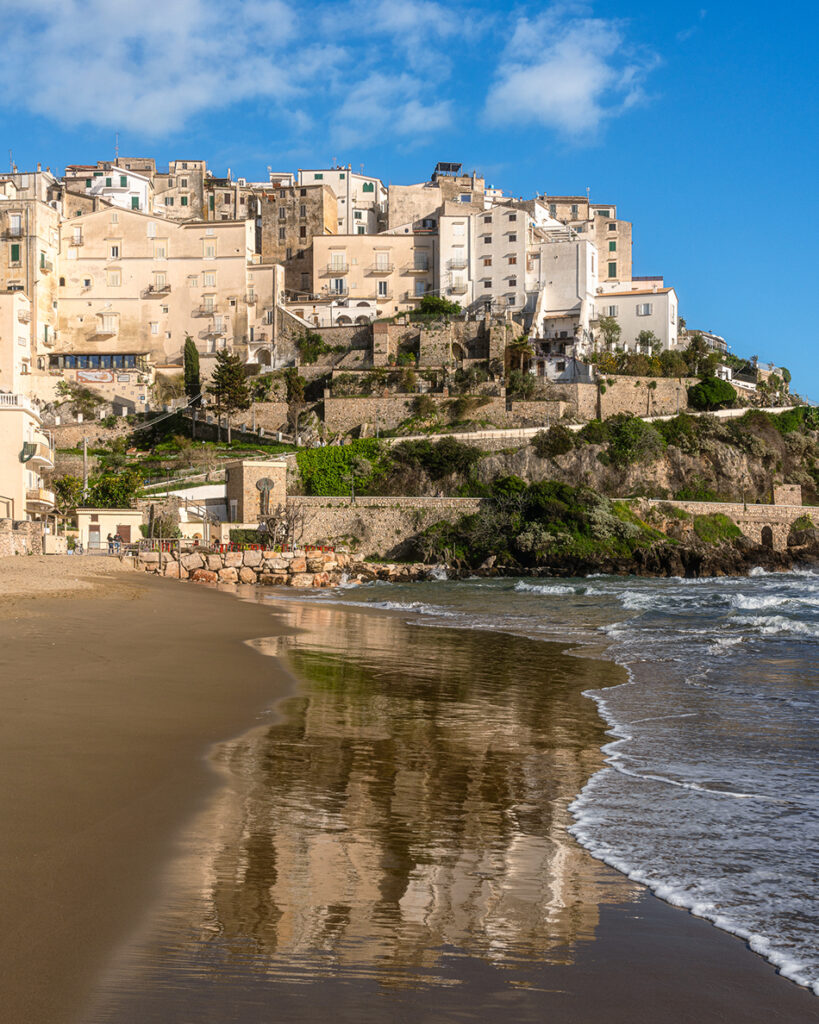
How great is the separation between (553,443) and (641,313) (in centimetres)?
1994

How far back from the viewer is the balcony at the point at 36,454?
32125mm

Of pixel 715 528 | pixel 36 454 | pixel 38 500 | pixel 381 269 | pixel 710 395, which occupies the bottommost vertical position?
pixel 715 528

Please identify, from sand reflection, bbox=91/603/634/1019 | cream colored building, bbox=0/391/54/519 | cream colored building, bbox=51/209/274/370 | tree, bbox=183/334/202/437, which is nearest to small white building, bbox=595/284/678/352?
cream colored building, bbox=51/209/274/370

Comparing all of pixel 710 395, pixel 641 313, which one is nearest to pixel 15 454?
pixel 710 395

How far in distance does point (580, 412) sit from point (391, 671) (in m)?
44.4

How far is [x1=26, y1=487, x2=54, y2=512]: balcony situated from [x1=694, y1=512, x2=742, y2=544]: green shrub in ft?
96.4

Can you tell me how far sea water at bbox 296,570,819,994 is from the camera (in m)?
5.08

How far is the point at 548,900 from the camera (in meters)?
4.91

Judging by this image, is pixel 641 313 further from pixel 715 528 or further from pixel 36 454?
pixel 36 454

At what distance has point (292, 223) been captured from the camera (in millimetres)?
73125

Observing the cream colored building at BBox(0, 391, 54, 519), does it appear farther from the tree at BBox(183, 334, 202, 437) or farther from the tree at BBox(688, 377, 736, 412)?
the tree at BBox(688, 377, 736, 412)

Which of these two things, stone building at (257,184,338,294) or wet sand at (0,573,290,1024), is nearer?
wet sand at (0,573,290,1024)

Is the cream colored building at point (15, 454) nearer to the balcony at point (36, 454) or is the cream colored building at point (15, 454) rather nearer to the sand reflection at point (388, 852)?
the balcony at point (36, 454)

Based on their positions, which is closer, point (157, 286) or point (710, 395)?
point (710, 395)
